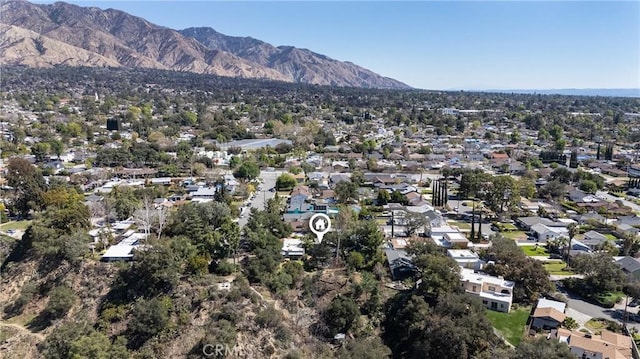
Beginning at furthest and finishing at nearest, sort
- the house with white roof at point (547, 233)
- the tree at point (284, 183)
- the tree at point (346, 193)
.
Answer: the tree at point (284, 183) → the tree at point (346, 193) → the house with white roof at point (547, 233)

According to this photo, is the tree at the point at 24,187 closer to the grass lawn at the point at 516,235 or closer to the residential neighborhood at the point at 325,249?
the residential neighborhood at the point at 325,249

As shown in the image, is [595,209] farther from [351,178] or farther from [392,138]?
[392,138]

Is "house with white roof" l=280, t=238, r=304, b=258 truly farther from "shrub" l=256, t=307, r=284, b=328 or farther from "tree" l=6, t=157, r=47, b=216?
"tree" l=6, t=157, r=47, b=216

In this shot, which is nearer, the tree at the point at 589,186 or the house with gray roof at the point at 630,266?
the house with gray roof at the point at 630,266

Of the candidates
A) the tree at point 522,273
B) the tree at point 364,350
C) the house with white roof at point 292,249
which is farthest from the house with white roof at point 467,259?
the house with white roof at point 292,249

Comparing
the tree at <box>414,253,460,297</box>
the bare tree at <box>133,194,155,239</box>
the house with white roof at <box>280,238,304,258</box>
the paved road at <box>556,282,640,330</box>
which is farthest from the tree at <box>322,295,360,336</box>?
the bare tree at <box>133,194,155,239</box>

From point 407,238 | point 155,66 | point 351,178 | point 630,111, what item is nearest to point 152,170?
point 351,178
